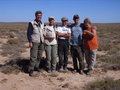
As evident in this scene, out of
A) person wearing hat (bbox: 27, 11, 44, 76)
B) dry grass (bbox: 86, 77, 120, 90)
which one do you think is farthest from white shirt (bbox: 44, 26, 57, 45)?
dry grass (bbox: 86, 77, 120, 90)

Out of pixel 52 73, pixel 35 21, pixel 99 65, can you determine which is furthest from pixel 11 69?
pixel 99 65

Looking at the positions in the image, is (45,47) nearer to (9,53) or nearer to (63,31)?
(63,31)

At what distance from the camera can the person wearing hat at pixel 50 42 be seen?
5.41 metres

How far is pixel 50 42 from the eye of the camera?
18.1ft

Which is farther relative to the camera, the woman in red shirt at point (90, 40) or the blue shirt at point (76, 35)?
the blue shirt at point (76, 35)

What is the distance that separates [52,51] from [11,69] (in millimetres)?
1718

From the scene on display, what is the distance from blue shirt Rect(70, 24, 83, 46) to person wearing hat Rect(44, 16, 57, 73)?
624 mm

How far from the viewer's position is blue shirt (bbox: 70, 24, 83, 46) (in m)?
5.34

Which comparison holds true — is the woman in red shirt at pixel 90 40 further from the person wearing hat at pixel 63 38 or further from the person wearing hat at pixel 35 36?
the person wearing hat at pixel 35 36

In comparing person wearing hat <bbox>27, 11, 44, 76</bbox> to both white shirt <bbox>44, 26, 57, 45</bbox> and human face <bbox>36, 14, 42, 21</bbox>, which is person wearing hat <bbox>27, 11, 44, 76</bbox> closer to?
human face <bbox>36, 14, 42, 21</bbox>

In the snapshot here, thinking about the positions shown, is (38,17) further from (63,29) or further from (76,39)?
(76,39)

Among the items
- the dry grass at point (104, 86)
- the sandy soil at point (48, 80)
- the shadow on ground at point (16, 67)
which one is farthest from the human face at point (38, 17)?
the dry grass at point (104, 86)

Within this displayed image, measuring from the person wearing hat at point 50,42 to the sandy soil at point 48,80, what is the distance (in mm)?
424

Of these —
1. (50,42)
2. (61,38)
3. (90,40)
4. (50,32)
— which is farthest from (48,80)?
(90,40)
